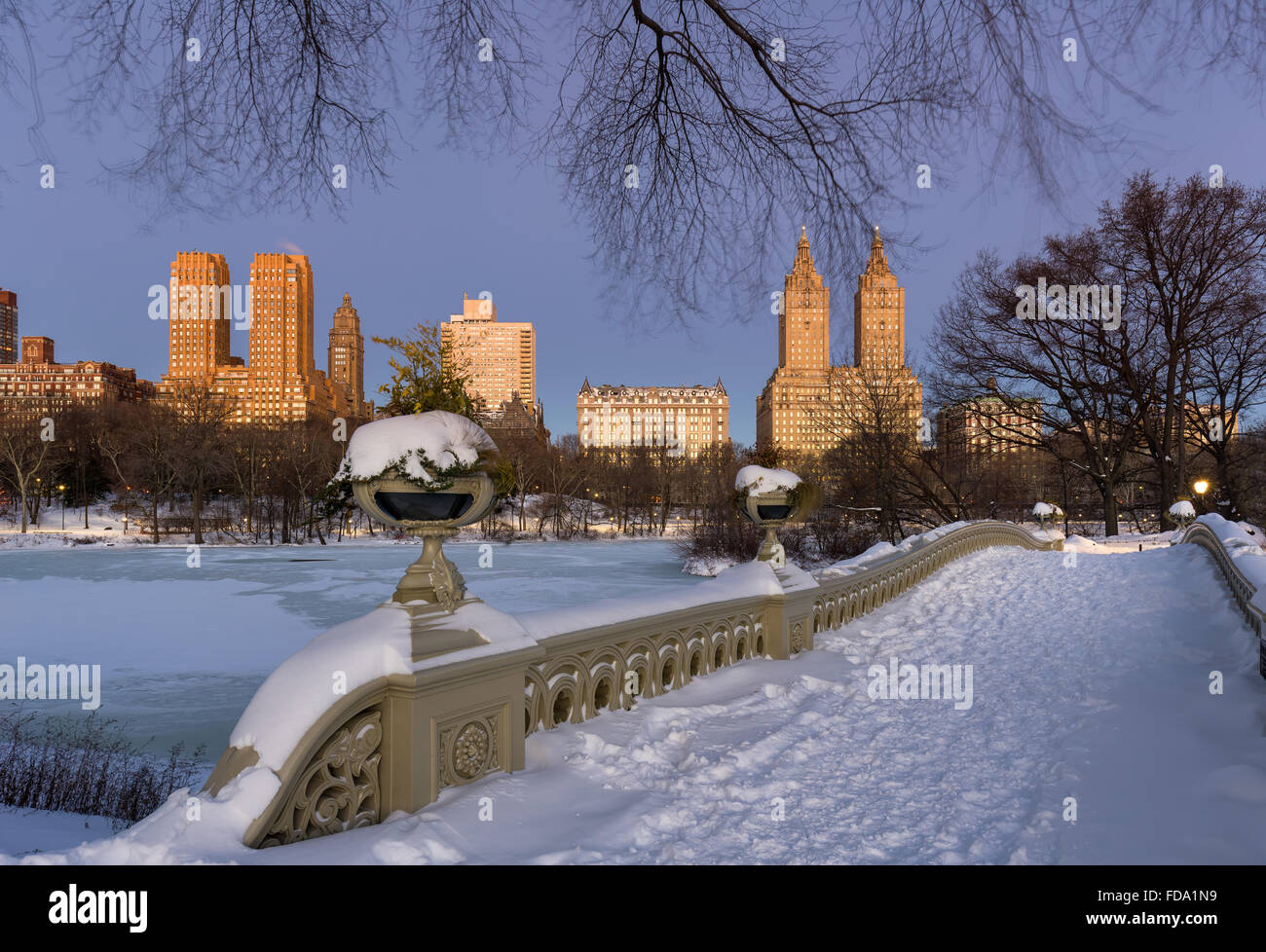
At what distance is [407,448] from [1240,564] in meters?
9.13

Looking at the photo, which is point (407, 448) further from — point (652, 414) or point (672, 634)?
point (652, 414)

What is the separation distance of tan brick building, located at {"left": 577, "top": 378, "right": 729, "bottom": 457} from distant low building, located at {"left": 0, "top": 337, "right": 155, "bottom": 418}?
79295mm

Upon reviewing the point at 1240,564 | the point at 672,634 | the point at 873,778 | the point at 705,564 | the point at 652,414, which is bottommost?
the point at 705,564

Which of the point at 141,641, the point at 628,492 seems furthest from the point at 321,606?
the point at 628,492

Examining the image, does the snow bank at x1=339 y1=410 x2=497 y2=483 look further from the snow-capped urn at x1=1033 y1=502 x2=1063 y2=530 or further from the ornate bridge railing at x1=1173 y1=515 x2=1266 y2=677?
the snow-capped urn at x1=1033 y1=502 x2=1063 y2=530

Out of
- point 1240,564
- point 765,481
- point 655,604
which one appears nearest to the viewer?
point 655,604

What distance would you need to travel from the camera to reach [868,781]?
13.2 feet

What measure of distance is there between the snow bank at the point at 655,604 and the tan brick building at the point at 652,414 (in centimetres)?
13708

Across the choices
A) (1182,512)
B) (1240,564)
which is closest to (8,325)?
(1240,564)

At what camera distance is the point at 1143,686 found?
19.6ft

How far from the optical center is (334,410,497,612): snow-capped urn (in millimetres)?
3457

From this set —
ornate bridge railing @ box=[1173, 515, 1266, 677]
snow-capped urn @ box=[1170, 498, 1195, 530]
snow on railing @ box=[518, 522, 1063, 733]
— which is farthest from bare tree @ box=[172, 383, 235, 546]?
snow-capped urn @ box=[1170, 498, 1195, 530]

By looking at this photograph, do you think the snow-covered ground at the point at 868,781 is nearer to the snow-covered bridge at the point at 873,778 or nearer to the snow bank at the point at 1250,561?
the snow-covered bridge at the point at 873,778

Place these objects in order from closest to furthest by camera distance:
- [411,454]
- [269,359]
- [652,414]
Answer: [411,454]
[269,359]
[652,414]
